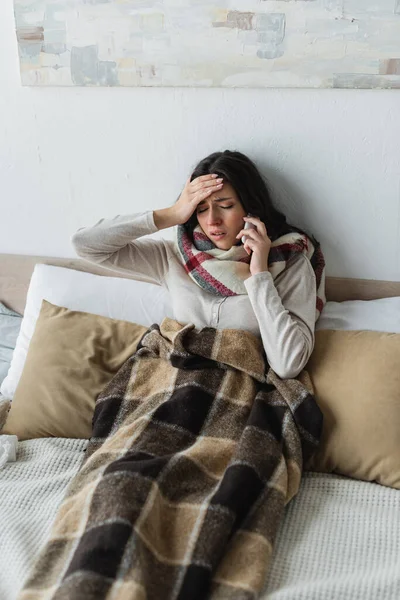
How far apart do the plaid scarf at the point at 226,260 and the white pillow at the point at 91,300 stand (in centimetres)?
19

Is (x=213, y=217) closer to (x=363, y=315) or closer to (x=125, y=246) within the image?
(x=125, y=246)

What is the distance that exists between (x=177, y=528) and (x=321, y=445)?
0.42 metres

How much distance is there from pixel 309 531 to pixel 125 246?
2.80ft

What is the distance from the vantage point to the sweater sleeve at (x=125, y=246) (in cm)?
176

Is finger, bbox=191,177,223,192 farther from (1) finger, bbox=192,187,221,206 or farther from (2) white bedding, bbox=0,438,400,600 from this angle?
(2) white bedding, bbox=0,438,400,600

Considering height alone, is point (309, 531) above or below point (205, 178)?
below

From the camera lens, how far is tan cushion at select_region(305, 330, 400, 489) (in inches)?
58.6

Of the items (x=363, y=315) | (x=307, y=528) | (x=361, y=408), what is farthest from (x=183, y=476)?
(x=363, y=315)

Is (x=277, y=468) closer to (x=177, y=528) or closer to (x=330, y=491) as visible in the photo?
(x=330, y=491)

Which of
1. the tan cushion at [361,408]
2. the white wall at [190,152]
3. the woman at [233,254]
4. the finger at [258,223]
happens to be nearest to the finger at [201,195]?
the woman at [233,254]

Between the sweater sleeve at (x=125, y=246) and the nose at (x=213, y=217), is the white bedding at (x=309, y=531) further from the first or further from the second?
the nose at (x=213, y=217)

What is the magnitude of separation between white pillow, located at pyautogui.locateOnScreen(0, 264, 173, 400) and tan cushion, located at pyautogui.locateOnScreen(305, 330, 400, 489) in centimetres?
50

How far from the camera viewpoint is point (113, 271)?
2.03m

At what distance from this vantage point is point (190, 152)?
1.89 meters
